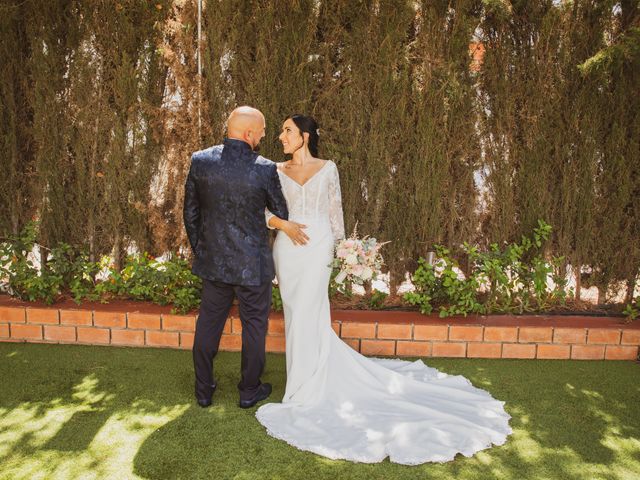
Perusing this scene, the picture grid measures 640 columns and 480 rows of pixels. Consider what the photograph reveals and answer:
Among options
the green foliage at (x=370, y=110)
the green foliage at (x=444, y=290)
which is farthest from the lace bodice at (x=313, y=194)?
the green foliage at (x=444, y=290)

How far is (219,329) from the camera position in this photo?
3.78 m

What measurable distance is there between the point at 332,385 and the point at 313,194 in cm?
134

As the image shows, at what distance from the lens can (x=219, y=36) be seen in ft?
15.8

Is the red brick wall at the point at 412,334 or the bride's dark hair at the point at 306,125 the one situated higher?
the bride's dark hair at the point at 306,125

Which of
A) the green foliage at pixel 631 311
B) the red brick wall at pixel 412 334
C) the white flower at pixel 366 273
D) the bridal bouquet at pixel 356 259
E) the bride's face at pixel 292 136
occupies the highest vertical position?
the bride's face at pixel 292 136

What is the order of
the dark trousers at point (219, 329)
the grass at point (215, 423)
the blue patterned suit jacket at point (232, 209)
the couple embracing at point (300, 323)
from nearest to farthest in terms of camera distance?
the grass at point (215, 423), the couple embracing at point (300, 323), the blue patterned suit jacket at point (232, 209), the dark trousers at point (219, 329)

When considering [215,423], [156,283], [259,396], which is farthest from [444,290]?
[156,283]

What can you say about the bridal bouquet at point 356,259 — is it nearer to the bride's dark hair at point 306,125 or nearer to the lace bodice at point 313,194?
the lace bodice at point 313,194

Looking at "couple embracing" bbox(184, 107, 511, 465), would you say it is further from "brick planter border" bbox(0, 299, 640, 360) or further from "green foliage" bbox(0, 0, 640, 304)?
"green foliage" bbox(0, 0, 640, 304)

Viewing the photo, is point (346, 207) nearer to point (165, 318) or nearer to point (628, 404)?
point (165, 318)

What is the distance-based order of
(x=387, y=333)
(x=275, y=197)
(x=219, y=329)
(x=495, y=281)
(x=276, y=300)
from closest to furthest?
(x=275, y=197) → (x=219, y=329) → (x=387, y=333) → (x=276, y=300) → (x=495, y=281)

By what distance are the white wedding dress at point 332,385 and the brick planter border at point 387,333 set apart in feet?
1.54

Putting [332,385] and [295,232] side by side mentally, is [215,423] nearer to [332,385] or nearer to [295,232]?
[332,385]

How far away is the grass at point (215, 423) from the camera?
3.01 metres
